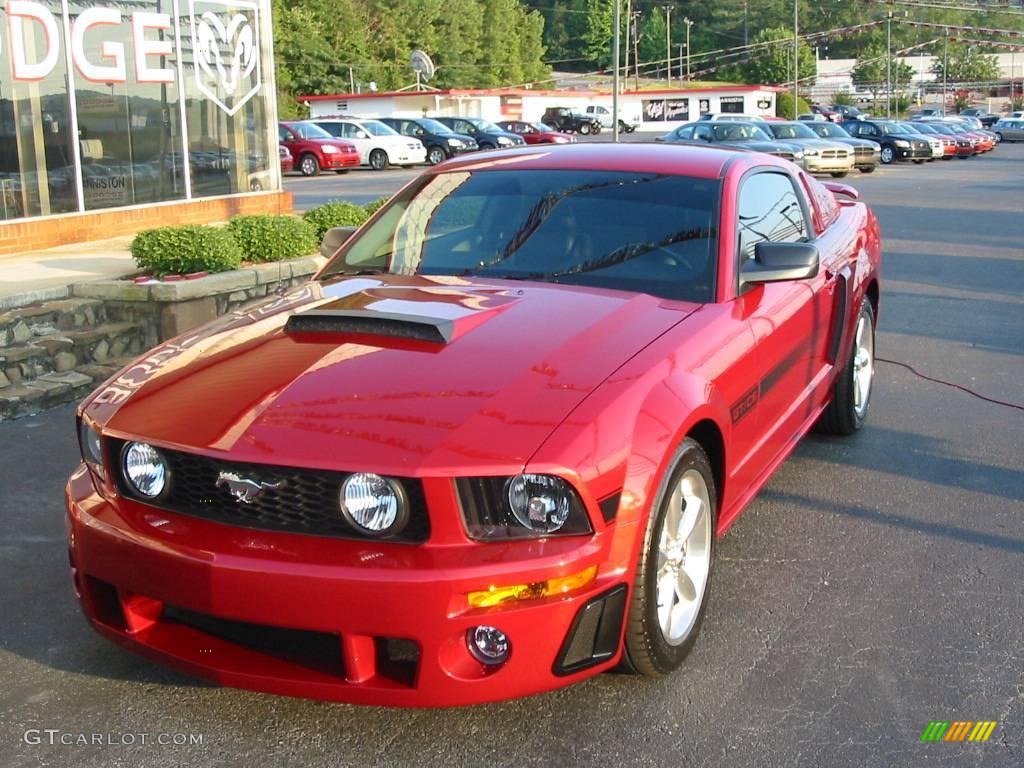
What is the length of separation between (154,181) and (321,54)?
63.5 m

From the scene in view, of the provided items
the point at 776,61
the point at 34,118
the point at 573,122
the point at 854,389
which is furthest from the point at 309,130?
the point at 776,61

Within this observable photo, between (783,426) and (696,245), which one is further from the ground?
(696,245)

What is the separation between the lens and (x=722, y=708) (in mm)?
3385

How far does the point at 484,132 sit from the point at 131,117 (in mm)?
27172

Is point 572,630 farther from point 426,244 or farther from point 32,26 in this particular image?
point 32,26

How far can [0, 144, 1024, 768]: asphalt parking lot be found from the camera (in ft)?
10.4

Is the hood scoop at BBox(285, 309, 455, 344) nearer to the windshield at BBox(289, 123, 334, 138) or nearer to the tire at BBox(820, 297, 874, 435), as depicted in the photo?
the tire at BBox(820, 297, 874, 435)

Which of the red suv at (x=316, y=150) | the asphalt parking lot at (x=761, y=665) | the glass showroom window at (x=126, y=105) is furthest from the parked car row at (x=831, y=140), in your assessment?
the asphalt parking lot at (x=761, y=665)

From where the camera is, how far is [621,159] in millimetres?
4926

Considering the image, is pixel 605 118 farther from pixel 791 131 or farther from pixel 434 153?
pixel 791 131

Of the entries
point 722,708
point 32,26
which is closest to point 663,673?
point 722,708

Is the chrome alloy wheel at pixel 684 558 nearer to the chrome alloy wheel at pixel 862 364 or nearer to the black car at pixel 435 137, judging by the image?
the chrome alloy wheel at pixel 862 364

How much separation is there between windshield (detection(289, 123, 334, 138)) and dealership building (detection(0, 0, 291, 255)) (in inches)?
692

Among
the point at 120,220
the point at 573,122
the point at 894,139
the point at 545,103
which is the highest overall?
the point at 545,103
